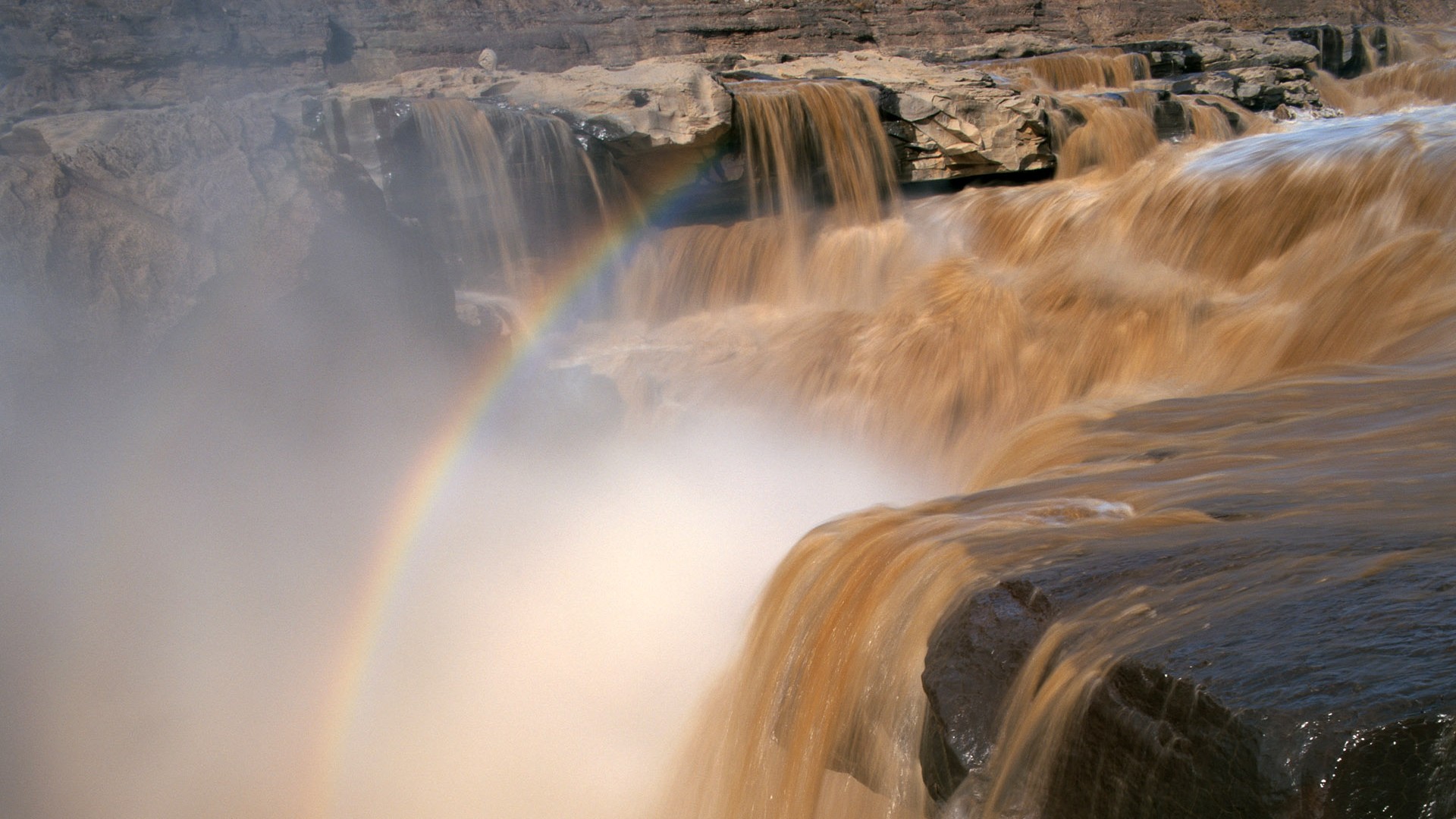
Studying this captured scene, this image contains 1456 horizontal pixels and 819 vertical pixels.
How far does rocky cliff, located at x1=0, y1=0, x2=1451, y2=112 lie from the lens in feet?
34.1

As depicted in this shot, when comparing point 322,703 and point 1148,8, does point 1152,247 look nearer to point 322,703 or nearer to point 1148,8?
point 322,703

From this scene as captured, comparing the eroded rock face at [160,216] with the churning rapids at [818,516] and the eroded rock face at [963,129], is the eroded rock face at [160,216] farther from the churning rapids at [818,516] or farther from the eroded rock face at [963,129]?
the eroded rock face at [963,129]

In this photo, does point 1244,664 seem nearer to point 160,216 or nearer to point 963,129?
point 160,216

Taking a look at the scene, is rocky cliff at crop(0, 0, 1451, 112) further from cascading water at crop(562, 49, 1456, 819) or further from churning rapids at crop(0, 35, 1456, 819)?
cascading water at crop(562, 49, 1456, 819)

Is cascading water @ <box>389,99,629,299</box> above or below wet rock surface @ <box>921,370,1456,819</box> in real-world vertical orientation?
above

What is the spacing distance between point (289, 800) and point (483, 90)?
18.9ft

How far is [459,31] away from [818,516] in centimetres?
Answer: 928

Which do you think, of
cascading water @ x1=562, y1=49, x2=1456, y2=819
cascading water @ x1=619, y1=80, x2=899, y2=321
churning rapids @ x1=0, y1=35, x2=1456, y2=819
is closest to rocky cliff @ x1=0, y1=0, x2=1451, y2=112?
cascading water @ x1=619, y1=80, x2=899, y2=321

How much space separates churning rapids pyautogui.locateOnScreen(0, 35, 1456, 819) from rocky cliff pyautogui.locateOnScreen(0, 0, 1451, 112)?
14.3 ft

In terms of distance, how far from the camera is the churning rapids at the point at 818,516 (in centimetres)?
206

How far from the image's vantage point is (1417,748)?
5.04ft

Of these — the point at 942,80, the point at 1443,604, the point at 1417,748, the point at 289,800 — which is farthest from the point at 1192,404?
the point at 942,80

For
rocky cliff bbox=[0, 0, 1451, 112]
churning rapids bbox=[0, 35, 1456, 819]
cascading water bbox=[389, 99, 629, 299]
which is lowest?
churning rapids bbox=[0, 35, 1456, 819]

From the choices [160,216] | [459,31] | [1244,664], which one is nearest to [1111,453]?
[1244,664]
